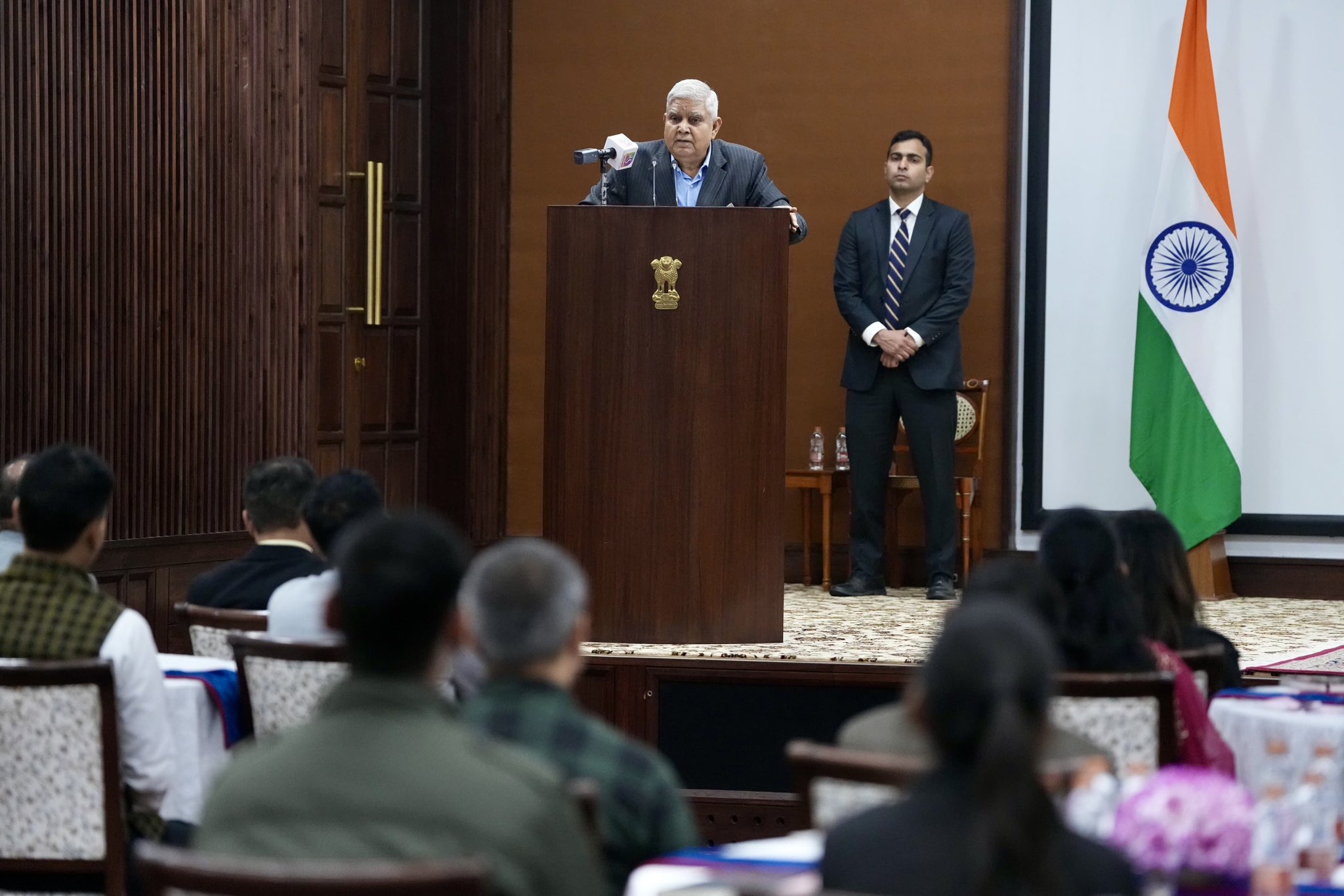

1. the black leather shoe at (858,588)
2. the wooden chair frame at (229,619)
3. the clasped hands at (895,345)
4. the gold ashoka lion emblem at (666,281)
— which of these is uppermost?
the gold ashoka lion emblem at (666,281)

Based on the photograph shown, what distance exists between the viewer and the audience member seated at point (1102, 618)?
3084 mm

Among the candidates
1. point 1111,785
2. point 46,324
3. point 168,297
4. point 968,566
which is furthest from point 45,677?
point 968,566

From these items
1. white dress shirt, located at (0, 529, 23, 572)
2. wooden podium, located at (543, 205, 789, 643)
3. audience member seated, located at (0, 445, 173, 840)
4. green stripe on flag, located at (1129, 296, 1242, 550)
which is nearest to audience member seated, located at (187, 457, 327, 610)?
white dress shirt, located at (0, 529, 23, 572)

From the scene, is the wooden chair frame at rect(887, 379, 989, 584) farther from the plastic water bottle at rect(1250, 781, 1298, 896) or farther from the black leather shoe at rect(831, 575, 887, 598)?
the plastic water bottle at rect(1250, 781, 1298, 896)

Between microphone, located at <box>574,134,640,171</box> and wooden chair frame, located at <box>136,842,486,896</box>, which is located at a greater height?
microphone, located at <box>574,134,640,171</box>

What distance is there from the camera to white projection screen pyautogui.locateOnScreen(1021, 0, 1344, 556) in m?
7.68

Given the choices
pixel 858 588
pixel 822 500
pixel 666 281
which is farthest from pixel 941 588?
pixel 666 281

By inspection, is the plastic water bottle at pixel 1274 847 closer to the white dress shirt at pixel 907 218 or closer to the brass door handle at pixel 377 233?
the white dress shirt at pixel 907 218

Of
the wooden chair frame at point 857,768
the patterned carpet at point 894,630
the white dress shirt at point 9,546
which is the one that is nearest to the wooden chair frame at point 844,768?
the wooden chair frame at point 857,768

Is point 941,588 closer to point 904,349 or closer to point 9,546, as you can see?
point 904,349

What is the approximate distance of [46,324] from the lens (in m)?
5.84

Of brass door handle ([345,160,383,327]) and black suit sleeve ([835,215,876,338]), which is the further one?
brass door handle ([345,160,383,327])

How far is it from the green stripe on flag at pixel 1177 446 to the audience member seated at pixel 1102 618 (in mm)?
4339

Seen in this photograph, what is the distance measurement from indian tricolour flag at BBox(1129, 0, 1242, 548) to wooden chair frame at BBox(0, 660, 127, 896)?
539 centimetres
